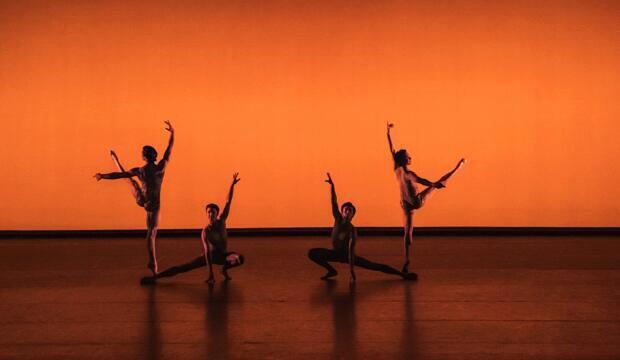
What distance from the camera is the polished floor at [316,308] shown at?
3.72 metres

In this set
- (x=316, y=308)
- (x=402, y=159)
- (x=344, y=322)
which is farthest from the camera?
(x=402, y=159)

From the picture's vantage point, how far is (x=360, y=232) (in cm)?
823

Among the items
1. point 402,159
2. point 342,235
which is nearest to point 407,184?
point 402,159

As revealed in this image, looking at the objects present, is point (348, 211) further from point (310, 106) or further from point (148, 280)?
point (310, 106)

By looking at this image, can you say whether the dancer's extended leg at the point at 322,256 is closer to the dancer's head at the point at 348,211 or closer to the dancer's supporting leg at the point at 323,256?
the dancer's supporting leg at the point at 323,256

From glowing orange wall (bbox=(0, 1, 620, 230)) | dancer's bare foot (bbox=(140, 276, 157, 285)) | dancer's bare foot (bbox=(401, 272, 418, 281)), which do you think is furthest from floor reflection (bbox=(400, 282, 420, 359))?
glowing orange wall (bbox=(0, 1, 620, 230))

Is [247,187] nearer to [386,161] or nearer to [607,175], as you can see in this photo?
[386,161]

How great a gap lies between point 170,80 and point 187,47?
419 millimetres

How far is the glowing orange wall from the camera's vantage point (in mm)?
8023

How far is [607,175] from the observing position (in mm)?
8047

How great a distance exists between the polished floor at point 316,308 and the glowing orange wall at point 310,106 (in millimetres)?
1277

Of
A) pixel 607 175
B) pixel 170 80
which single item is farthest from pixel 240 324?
pixel 607 175

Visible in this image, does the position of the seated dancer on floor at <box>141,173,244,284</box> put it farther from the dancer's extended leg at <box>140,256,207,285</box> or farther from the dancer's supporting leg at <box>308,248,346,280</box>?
the dancer's supporting leg at <box>308,248,346,280</box>

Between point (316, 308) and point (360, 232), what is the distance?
367cm
